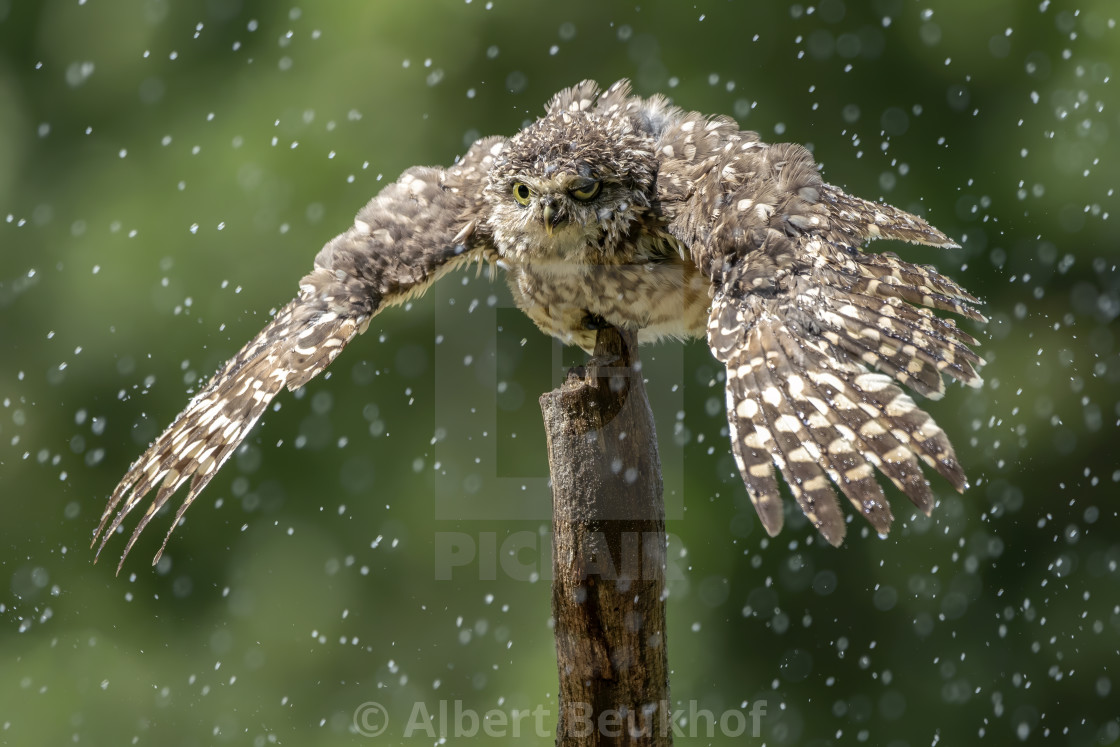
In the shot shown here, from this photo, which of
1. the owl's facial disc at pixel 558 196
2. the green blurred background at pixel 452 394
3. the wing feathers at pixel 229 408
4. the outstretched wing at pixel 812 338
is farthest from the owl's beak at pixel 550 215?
the green blurred background at pixel 452 394

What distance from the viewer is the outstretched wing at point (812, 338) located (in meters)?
1.74

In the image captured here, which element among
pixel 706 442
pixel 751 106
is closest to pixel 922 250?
pixel 751 106

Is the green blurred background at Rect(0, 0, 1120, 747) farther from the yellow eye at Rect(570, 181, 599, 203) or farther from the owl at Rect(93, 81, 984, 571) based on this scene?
the yellow eye at Rect(570, 181, 599, 203)

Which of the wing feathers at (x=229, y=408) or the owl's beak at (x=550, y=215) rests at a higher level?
the owl's beak at (x=550, y=215)

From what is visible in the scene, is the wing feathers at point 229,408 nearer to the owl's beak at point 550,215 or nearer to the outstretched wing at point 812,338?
the owl's beak at point 550,215

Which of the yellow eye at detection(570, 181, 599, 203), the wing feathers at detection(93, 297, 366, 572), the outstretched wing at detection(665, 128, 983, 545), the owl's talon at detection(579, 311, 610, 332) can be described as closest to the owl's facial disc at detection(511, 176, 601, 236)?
the yellow eye at detection(570, 181, 599, 203)

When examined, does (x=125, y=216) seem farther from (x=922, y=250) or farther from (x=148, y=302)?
(x=922, y=250)

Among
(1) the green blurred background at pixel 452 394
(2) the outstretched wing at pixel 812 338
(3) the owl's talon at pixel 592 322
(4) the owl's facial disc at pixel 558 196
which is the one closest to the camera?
(2) the outstretched wing at pixel 812 338

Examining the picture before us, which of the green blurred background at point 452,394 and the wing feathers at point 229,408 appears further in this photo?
the green blurred background at point 452,394

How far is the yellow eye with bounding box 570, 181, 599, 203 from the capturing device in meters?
2.38

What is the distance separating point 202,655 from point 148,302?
1698mm

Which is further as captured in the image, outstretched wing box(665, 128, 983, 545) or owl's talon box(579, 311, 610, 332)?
owl's talon box(579, 311, 610, 332)

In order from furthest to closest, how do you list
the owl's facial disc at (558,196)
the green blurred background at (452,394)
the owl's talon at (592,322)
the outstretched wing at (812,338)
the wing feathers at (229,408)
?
1. the green blurred background at (452,394)
2. the owl's talon at (592,322)
3. the owl's facial disc at (558,196)
4. the wing feathers at (229,408)
5. the outstretched wing at (812,338)

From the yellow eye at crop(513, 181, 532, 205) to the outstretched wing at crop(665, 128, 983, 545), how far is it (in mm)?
337
